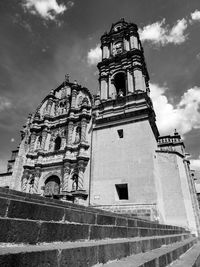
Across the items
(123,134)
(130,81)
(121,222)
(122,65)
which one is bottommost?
(121,222)

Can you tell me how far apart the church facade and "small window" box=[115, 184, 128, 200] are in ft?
0.22

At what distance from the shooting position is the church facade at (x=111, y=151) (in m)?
13.2

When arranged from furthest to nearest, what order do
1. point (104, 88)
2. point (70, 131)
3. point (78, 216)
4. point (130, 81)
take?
point (104, 88), point (70, 131), point (130, 81), point (78, 216)

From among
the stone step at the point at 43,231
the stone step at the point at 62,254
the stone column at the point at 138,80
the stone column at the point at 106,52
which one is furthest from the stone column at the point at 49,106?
the stone step at the point at 62,254

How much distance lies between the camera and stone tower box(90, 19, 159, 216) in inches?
510

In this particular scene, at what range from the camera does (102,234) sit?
11.3 ft

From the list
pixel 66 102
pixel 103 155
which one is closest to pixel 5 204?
pixel 103 155

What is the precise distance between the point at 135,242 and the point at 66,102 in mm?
A: 17753

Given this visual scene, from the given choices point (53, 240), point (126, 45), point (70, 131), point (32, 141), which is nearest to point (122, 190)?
point (70, 131)

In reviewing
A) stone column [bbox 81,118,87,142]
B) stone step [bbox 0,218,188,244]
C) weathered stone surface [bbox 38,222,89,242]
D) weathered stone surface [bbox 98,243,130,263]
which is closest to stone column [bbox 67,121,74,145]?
stone column [bbox 81,118,87,142]

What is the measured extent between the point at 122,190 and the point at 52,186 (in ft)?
19.2

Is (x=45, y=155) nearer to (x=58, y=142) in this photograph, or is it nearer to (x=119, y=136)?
(x=58, y=142)

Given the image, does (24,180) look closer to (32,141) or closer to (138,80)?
(32,141)

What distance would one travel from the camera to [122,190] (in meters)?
13.8
